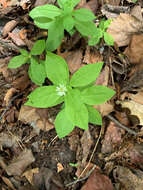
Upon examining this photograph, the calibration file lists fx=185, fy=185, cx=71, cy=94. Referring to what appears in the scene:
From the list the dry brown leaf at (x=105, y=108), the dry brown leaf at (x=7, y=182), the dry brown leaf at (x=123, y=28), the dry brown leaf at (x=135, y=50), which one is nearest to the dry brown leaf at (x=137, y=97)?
the dry brown leaf at (x=105, y=108)

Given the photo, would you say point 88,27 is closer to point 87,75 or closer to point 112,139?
point 87,75

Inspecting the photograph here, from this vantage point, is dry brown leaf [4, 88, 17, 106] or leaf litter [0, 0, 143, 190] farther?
dry brown leaf [4, 88, 17, 106]

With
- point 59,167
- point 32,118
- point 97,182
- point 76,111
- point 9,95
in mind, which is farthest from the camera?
point 9,95

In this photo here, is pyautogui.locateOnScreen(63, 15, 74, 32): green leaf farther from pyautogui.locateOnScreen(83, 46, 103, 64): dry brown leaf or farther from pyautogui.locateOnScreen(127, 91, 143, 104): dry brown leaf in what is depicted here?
pyautogui.locateOnScreen(127, 91, 143, 104): dry brown leaf

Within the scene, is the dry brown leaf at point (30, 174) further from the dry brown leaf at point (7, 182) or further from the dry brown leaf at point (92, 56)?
the dry brown leaf at point (92, 56)

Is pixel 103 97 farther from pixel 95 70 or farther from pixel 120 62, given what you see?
pixel 120 62

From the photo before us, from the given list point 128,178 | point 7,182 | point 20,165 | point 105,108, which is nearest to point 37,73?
point 105,108

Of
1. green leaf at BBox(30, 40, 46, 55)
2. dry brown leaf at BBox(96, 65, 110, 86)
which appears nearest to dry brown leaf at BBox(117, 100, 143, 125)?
dry brown leaf at BBox(96, 65, 110, 86)
